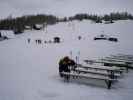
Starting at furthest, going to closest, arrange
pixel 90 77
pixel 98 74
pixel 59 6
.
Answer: pixel 59 6 → pixel 98 74 → pixel 90 77

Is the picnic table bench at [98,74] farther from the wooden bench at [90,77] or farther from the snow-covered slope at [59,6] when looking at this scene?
the snow-covered slope at [59,6]

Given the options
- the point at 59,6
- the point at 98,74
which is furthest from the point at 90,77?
the point at 59,6

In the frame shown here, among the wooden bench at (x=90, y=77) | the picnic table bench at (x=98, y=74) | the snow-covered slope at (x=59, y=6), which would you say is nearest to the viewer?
the wooden bench at (x=90, y=77)

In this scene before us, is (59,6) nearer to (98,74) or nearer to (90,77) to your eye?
(98,74)

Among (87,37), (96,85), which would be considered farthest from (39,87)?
(87,37)

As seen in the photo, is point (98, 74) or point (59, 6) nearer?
point (98, 74)

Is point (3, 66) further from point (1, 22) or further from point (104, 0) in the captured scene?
point (104, 0)

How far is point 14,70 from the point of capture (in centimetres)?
604

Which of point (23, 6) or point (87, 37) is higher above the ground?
point (23, 6)

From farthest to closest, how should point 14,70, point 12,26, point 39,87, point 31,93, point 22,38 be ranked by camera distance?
point 22,38, point 12,26, point 14,70, point 39,87, point 31,93

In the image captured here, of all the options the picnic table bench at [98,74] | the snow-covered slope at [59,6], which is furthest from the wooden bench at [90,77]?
the snow-covered slope at [59,6]

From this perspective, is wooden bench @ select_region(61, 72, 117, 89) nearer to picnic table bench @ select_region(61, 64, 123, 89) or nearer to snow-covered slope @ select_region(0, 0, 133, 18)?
picnic table bench @ select_region(61, 64, 123, 89)

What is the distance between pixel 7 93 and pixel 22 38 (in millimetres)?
5275

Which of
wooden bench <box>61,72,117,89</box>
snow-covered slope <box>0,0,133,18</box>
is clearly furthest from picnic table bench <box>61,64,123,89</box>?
snow-covered slope <box>0,0,133,18</box>
